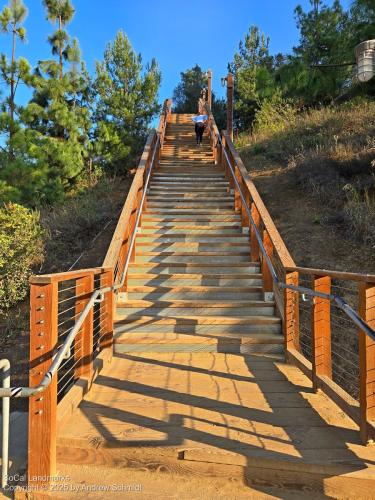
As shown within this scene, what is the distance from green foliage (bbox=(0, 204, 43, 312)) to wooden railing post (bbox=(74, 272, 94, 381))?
11.0ft

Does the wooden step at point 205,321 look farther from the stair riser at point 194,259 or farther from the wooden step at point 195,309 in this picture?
the stair riser at point 194,259

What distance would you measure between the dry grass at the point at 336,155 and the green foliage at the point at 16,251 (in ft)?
18.0

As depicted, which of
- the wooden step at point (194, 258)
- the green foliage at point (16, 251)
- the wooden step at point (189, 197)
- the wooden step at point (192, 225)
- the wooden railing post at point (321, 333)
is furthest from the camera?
the wooden step at point (189, 197)

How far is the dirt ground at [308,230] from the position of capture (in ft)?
20.4

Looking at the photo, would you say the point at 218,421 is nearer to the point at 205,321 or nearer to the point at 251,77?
the point at 205,321

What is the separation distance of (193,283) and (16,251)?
3310mm

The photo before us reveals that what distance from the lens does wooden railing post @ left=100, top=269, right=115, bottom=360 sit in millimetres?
4270

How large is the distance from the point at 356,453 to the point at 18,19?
42.4 ft

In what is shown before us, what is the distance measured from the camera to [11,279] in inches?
259

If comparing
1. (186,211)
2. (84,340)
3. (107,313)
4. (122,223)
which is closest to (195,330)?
(107,313)

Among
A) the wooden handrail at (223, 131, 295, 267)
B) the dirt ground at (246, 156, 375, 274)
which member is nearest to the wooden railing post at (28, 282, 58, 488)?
the wooden handrail at (223, 131, 295, 267)

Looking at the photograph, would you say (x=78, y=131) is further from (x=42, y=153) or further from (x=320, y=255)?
(x=320, y=255)

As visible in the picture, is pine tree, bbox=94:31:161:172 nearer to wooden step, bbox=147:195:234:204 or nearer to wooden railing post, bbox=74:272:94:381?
wooden step, bbox=147:195:234:204

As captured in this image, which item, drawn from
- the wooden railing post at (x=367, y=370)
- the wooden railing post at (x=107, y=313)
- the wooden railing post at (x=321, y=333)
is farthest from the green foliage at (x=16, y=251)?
the wooden railing post at (x=367, y=370)
